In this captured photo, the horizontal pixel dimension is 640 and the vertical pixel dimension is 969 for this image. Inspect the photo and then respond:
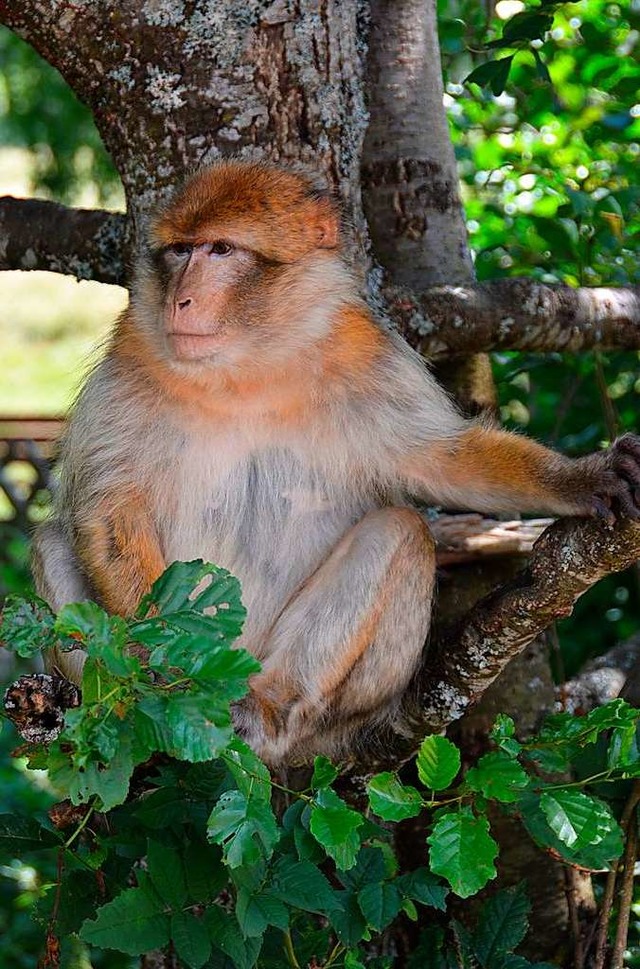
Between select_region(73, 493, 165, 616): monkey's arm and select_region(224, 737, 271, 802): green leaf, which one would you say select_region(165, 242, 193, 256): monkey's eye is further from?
select_region(224, 737, 271, 802): green leaf

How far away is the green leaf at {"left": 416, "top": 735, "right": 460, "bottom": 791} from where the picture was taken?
7.34 ft

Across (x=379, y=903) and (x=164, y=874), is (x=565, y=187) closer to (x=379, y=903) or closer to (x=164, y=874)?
(x=379, y=903)

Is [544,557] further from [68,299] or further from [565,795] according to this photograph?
[68,299]

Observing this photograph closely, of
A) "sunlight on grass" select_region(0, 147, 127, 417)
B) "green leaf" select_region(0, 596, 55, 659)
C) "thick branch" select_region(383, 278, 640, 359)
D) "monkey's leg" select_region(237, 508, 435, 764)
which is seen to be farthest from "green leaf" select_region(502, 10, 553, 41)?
"sunlight on grass" select_region(0, 147, 127, 417)

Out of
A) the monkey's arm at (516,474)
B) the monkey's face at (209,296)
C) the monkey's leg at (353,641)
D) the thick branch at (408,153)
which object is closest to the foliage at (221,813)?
the monkey's leg at (353,641)

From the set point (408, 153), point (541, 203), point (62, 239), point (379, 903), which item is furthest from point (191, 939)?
point (541, 203)

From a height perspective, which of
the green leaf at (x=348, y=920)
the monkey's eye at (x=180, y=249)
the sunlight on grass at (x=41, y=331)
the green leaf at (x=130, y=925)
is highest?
the monkey's eye at (x=180, y=249)

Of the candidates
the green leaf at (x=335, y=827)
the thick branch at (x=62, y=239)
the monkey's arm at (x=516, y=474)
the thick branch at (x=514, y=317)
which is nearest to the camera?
the green leaf at (x=335, y=827)

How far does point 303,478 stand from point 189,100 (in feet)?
3.43

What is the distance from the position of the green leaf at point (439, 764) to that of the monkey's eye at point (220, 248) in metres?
1.31

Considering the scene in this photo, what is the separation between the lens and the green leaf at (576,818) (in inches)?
87.7

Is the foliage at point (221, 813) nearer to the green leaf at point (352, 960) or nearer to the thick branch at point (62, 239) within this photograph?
the green leaf at point (352, 960)

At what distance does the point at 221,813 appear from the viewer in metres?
2.04

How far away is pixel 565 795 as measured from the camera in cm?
231
